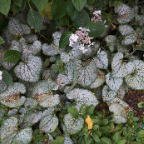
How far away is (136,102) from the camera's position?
174cm

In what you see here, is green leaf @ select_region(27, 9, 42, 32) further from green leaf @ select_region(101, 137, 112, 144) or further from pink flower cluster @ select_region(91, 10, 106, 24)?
green leaf @ select_region(101, 137, 112, 144)

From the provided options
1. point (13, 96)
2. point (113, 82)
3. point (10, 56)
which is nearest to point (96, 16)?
point (113, 82)

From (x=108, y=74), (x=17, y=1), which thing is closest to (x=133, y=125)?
(x=108, y=74)

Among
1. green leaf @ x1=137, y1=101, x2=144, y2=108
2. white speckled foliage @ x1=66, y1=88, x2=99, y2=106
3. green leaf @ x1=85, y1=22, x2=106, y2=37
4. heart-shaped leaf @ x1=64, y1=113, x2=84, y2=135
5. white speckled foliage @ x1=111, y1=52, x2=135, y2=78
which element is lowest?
green leaf @ x1=137, y1=101, x2=144, y2=108

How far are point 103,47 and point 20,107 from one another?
4.13 feet

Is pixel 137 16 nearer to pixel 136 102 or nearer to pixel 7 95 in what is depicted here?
pixel 136 102

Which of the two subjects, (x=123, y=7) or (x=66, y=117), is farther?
(x=123, y=7)

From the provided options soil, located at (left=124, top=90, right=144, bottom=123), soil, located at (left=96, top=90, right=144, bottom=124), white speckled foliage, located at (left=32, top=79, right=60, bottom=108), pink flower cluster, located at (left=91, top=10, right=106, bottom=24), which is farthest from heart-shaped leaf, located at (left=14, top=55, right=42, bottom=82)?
soil, located at (left=124, top=90, right=144, bottom=123)

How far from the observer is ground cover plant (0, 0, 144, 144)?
138 centimetres

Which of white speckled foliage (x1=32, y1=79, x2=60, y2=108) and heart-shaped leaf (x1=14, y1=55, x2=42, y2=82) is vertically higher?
heart-shaped leaf (x1=14, y1=55, x2=42, y2=82)

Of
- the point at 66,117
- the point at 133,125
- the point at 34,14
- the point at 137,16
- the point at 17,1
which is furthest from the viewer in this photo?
the point at 137,16

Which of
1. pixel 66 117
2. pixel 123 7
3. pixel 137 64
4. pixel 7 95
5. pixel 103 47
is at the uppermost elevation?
pixel 123 7

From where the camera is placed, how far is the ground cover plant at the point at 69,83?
54.1 inches

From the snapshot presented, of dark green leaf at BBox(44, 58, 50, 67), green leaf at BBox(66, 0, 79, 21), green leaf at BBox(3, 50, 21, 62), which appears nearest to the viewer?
green leaf at BBox(66, 0, 79, 21)
